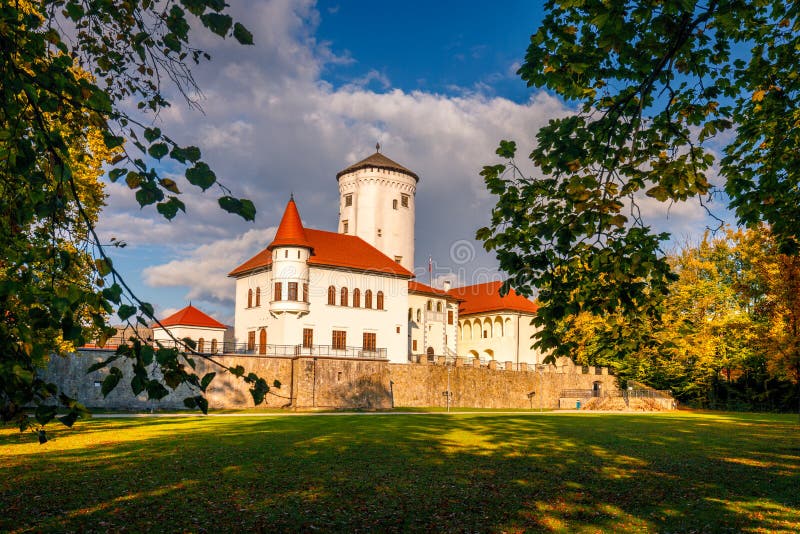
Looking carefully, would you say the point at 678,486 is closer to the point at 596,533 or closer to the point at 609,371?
the point at 596,533

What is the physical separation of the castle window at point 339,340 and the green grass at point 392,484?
28573 millimetres

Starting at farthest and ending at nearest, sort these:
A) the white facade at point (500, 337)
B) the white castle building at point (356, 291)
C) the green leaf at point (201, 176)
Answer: the white facade at point (500, 337) < the white castle building at point (356, 291) < the green leaf at point (201, 176)

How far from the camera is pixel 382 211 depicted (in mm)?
59625

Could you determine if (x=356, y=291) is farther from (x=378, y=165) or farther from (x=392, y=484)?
(x=392, y=484)

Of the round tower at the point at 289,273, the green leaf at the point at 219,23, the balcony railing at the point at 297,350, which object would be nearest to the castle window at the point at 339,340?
the balcony railing at the point at 297,350

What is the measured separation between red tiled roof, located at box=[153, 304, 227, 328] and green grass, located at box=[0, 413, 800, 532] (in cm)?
3468

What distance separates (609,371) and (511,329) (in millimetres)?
10408

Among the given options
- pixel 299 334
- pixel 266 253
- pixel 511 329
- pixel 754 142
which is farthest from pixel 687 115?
pixel 511 329

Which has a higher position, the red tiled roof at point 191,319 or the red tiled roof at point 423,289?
the red tiled roof at point 423,289

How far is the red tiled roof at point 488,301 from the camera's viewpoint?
67375mm

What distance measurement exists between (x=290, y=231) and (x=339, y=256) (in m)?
4.79

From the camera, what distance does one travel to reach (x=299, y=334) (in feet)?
156

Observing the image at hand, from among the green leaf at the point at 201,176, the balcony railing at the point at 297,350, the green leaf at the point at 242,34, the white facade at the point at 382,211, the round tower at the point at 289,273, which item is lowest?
the balcony railing at the point at 297,350

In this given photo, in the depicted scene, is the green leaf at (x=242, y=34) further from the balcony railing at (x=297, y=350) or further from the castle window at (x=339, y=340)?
the castle window at (x=339, y=340)
